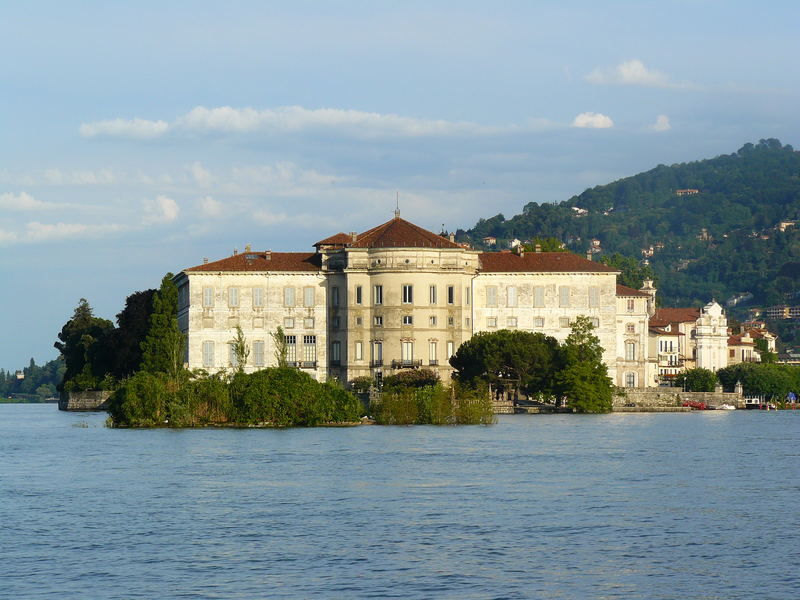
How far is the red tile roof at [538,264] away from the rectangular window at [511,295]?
1.16 m

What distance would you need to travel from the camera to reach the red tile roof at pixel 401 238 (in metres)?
98.6

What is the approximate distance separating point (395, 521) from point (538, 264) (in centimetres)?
7391

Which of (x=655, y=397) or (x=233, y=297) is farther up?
(x=233, y=297)

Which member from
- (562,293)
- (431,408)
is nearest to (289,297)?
(562,293)

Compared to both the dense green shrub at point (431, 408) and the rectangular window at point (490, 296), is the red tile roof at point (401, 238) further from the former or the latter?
the dense green shrub at point (431, 408)

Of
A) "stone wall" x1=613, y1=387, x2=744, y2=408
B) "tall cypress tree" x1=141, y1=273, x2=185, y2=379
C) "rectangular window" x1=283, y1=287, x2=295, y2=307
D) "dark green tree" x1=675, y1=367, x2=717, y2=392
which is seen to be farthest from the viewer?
"dark green tree" x1=675, y1=367, x2=717, y2=392

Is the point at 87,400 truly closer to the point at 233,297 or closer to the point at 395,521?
the point at 233,297

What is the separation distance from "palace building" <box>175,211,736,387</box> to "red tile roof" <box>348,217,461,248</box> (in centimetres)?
11

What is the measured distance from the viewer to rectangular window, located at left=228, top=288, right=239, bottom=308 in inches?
3959

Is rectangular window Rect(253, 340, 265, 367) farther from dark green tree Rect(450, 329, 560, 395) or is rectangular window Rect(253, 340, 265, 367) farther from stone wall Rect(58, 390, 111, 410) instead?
dark green tree Rect(450, 329, 560, 395)

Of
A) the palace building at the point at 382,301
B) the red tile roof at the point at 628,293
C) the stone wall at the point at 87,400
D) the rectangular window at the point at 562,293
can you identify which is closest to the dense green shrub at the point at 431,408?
the palace building at the point at 382,301

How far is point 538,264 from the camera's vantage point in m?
103

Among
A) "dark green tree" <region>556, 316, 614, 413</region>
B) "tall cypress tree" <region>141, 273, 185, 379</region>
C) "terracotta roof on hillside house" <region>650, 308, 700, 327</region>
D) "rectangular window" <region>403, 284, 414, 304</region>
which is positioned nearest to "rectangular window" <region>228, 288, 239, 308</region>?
"tall cypress tree" <region>141, 273, 185, 379</region>

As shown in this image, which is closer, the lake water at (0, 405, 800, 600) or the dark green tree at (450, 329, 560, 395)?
the lake water at (0, 405, 800, 600)
